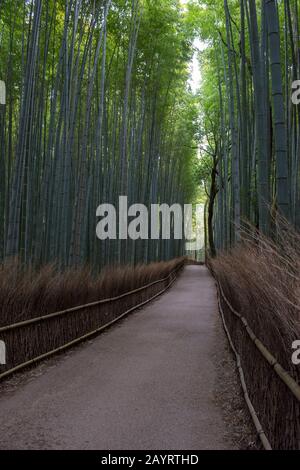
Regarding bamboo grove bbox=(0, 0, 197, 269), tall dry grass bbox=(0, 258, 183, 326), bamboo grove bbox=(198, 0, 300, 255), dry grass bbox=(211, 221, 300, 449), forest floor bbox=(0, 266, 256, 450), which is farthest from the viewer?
bamboo grove bbox=(0, 0, 197, 269)

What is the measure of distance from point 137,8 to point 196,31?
3055 millimetres

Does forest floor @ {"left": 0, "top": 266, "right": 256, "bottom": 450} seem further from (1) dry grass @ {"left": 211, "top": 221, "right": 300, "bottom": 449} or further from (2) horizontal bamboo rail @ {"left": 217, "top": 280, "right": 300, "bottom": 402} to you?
(2) horizontal bamboo rail @ {"left": 217, "top": 280, "right": 300, "bottom": 402}

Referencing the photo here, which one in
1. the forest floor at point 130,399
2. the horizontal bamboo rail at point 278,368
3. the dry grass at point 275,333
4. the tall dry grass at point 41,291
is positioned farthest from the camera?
the tall dry grass at point 41,291

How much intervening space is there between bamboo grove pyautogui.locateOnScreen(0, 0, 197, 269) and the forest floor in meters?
1.89

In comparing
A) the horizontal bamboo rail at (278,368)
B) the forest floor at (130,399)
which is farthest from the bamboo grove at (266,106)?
the forest floor at (130,399)

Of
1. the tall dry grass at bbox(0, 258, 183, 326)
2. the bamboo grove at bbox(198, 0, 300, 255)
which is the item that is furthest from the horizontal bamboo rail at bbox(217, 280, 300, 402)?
the tall dry grass at bbox(0, 258, 183, 326)

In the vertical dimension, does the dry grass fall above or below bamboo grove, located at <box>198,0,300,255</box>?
below

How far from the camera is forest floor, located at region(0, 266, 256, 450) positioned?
241cm

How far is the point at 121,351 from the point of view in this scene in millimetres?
4586

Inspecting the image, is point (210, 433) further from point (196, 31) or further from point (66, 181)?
point (196, 31)

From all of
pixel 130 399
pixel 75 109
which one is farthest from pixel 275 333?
pixel 75 109

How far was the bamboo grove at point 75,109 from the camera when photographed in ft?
21.1

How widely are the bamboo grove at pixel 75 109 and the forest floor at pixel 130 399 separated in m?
1.89

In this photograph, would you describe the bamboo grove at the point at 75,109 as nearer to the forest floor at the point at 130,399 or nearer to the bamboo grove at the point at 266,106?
the bamboo grove at the point at 266,106
